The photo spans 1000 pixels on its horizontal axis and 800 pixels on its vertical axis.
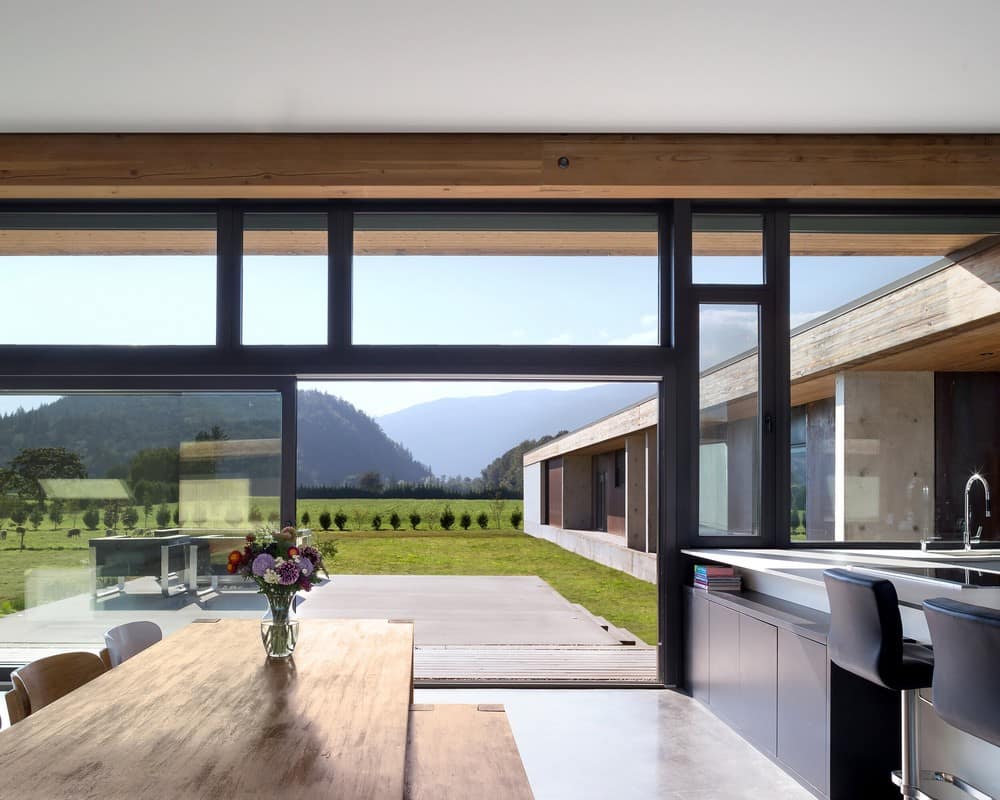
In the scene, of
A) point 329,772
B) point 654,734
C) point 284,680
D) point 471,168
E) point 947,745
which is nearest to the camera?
point 329,772

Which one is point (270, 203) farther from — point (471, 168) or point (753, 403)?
point (753, 403)

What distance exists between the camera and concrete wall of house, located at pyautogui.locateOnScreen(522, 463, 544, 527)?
20.3 meters

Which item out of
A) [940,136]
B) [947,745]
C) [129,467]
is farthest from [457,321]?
[947,745]

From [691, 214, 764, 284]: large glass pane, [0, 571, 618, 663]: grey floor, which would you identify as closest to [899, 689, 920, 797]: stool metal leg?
[691, 214, 764, 284]: large glass pane

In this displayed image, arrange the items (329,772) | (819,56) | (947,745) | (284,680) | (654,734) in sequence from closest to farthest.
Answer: (329,772) < (284,680) < (947,745) < (819,56) < (654,734)

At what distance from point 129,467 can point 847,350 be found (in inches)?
173

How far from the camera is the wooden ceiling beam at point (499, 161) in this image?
15.4 feet

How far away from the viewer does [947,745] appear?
10.6 ft

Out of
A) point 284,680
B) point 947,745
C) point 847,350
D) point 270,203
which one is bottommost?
point 947,745

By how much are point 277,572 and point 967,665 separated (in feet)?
7.10

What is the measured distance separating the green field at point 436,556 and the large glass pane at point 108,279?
3.75 ft

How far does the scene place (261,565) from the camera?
301 cm

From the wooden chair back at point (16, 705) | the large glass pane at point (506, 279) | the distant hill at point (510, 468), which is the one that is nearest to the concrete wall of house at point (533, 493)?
the distant hill at point (510, 468)

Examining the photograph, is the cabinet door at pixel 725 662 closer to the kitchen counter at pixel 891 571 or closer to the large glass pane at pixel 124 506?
the kitchen counter at pixel 891 571
